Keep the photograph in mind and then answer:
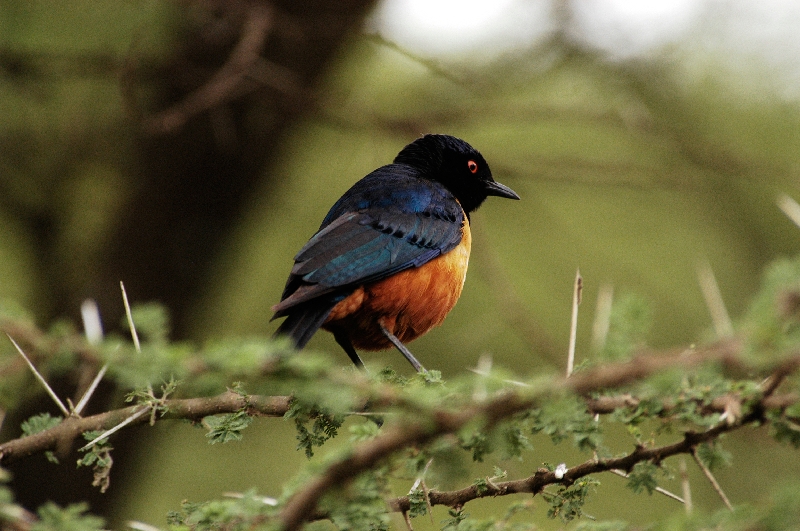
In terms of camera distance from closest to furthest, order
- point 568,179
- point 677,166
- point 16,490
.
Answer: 1. point 568,179
2. point 16,490
3. point 677,166

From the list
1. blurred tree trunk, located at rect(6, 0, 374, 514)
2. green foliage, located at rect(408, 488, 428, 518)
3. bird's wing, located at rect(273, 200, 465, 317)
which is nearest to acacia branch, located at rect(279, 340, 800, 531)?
green foliage, located at rect(408, 488, 428, 518)

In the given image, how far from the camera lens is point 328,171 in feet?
27.4

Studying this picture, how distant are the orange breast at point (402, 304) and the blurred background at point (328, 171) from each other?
2.72ft

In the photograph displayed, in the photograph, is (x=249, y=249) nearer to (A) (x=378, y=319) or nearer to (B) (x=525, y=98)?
(B) (x=525, y=98)

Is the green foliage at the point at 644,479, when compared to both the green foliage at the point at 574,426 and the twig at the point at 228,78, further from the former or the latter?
the twig at the point at 228,78

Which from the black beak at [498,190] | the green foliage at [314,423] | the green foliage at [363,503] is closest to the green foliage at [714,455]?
the green foliage at [363,503]

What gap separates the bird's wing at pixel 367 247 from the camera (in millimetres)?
3807

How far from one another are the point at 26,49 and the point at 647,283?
Answer: 5335 millimetres

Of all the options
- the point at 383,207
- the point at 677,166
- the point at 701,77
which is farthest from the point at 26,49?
the point at 701,77

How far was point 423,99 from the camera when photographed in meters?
7.63

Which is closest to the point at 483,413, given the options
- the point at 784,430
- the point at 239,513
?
the point at 239,513

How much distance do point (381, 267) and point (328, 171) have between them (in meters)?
4.32

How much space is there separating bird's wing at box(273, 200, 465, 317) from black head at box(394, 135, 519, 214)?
63 centimetres

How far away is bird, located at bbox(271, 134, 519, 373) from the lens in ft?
12.5
